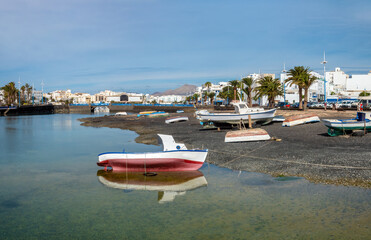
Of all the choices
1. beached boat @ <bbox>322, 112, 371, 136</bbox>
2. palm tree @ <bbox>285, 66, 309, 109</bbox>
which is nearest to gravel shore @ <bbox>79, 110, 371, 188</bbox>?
beached boat @ <bbox>322, 112, 371, 136</bbox>

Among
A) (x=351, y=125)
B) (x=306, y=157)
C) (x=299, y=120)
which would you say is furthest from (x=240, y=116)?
(x=306, y=157)

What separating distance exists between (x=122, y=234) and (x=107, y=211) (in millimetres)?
2623

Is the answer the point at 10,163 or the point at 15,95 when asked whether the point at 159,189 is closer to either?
the point at 10,163

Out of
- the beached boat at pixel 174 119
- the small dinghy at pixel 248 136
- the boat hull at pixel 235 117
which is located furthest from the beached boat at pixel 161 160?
the beached boat at pixel 174 119

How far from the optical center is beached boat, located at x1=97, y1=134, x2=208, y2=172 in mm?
19516

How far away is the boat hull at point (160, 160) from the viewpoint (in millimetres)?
19516

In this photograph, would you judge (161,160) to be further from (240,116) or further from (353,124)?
(240,116)

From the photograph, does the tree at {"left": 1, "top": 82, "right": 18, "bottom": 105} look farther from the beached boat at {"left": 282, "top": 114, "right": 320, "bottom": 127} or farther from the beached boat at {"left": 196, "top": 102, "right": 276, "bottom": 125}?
the beached boat at {"left": 282, "top": 114, "right": 320, "bottom": 127}

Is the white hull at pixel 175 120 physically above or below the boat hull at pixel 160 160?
above

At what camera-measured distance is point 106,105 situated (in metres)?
189

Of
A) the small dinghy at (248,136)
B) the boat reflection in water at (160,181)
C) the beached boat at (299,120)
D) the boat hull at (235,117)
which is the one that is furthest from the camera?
the boat hull at (235,117)

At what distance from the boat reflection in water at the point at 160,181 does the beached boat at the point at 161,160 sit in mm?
381

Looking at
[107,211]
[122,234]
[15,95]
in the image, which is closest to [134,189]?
[107,211]

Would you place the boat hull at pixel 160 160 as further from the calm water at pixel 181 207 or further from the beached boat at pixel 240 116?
the beached boat at pixel 240 116
